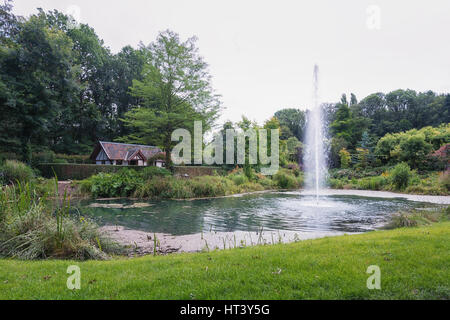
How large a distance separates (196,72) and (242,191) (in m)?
8.44

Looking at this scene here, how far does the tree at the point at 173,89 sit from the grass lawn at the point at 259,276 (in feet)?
41.9

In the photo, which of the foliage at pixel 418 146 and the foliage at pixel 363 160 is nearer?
the foliage at pixel 418 146

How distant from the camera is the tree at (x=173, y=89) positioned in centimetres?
1580

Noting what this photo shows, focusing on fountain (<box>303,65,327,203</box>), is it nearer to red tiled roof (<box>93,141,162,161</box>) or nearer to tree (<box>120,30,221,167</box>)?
tree (<box>120,30,221,167</box>)

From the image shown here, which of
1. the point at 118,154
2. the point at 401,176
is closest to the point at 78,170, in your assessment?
the point at 118,154

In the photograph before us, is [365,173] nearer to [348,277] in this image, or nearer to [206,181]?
[206,181]

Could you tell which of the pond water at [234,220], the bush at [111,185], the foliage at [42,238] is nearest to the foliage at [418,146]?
the pond water at [234,220]

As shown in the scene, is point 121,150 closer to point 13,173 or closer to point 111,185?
point 111,185

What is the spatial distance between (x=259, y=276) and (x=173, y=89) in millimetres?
15296

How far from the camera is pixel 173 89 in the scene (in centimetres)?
1644

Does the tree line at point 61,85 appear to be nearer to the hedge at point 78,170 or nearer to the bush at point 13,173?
the hedge at point 78,170

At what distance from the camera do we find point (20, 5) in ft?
64.3

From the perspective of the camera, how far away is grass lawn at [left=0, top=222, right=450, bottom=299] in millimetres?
2410

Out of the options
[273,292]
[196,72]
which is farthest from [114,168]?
[273,292]
